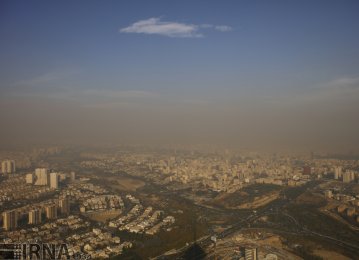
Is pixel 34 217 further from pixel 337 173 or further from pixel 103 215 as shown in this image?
pixel 337 173

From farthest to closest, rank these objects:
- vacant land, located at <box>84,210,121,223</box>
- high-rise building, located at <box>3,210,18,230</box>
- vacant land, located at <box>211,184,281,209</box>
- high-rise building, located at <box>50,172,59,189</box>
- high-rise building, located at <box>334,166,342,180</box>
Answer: high-rise building, located at <box>334,166,342,180</box> → high-rise building, located at <box>50,172,59,189</box> → vacant land, located at <box>211,184,281,209</box> → vacant land, located at <box>84,210,121,223</box> → high-rise building, located at <box>3,210,18,230</box>

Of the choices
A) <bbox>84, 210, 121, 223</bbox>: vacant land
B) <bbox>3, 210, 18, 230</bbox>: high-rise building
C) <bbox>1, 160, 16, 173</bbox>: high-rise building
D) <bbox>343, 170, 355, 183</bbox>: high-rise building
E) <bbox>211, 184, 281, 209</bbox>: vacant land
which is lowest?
<bbox>211, 184, 281, 209</bbox>: vacant land

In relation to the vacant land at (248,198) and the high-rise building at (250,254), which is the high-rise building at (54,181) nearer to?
the vacant land at (248,198)

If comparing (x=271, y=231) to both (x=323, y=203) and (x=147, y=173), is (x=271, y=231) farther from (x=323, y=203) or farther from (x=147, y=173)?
(x=147, y=173)

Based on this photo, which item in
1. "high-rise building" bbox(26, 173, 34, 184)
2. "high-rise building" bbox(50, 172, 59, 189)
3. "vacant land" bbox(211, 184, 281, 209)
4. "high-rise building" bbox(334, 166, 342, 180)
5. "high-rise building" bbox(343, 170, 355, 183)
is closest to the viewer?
"vacant land" bbox(211, 184, 281, 209)

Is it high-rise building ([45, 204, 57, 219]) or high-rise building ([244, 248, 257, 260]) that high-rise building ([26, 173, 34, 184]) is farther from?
high-rise building ([244, 248, 257, 260])

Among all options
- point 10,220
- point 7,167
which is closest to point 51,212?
point 10,220

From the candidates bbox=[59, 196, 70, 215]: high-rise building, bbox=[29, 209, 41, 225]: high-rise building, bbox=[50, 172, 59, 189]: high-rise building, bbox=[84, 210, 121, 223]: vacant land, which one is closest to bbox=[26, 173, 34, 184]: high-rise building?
bbox=[50, 172, 59, 189]: high-rise building

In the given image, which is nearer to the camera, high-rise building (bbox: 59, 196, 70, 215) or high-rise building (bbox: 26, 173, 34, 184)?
high-rise building (bbox: 59, 196, 70, 215)

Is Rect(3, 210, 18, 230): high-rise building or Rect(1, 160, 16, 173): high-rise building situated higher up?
Rect(1, 160, 16, 173): high-rise building

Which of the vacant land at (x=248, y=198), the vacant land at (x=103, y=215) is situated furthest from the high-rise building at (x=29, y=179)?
the vacant land at (x=248, y=198)
